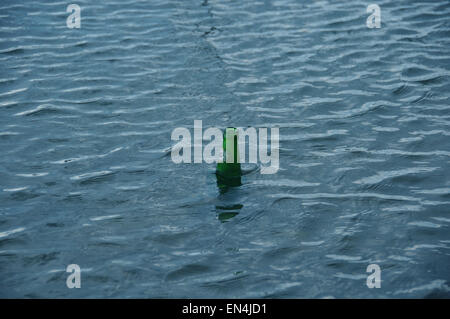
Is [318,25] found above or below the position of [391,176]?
above

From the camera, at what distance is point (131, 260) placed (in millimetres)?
5434

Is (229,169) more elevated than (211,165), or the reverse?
(211,165)

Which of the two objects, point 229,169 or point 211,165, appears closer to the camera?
point 229,169

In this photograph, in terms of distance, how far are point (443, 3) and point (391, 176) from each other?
579 cm

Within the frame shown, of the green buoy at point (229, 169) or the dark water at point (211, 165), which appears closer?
the dark water at point (211, 165)

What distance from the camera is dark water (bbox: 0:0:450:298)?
211 inches

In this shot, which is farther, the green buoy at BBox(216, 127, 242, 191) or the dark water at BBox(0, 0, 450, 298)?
the green buoy at BBox(216, 127, 242, 191)

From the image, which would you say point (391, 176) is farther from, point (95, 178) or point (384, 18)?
point (384, 18)

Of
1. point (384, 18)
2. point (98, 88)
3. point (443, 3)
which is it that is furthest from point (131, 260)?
point (443, 3)

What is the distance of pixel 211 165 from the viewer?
6.87 metres

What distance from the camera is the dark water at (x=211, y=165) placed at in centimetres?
535
